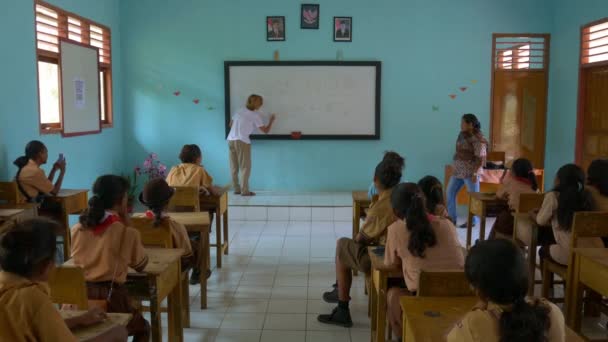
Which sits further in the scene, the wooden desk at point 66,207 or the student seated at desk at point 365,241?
the wooden desk at point 66,207

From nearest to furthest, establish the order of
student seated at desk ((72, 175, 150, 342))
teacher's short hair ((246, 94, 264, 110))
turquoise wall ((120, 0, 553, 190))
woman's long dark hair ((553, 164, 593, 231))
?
student seated at desk ((72, 175, 150, 342)) → woman's long dark hair ((553, 164, 593, 231)) → teacher's short hair ((246, 94, 264, 110)) → turquoise wall ((120, 0, 553, 190))

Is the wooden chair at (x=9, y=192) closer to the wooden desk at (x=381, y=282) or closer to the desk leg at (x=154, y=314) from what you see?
the desk leg at (x=154, y=314)

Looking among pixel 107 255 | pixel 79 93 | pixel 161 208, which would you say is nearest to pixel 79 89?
pixel 79 93

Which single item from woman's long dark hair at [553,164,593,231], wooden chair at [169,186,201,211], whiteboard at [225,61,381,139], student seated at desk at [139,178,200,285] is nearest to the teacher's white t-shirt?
whiteboard at [225,61,381,139]

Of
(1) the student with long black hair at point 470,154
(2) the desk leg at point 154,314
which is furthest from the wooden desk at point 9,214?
(1) the student with long black hair at point 470,154

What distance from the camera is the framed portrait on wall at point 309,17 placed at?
276 inches

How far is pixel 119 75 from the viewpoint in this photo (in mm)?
7184

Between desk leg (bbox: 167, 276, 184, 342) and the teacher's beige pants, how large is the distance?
13.7 ft

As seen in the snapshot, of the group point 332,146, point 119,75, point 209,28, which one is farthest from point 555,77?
point 119,75

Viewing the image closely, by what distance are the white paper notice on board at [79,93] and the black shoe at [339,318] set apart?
401cm

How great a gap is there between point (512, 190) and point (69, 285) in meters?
3.48

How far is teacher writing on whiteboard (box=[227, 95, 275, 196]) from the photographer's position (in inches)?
274

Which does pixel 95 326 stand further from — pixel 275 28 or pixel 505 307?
pixel 275 28

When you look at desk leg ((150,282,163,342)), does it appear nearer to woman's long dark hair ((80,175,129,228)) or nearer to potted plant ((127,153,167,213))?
woman's long dark hair ((80,175,129,228))
